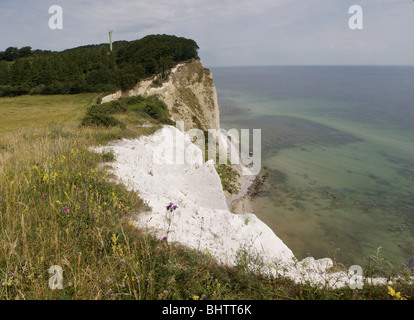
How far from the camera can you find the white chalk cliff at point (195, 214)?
205 inches

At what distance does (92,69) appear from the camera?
5938 centimetres

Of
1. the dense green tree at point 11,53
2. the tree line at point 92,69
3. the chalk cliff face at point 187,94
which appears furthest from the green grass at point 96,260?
the dense green tree at point 11,53

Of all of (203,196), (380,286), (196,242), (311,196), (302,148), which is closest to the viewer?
(380,286)

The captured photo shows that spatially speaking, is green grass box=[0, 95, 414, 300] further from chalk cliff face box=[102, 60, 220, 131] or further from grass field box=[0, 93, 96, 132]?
chalk cliff face box=[102, 60, 220, 131]

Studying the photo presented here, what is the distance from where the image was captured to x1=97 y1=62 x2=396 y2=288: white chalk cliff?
205 inches

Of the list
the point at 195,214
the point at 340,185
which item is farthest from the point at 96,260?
the point at 340,185

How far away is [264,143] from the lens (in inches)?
1785

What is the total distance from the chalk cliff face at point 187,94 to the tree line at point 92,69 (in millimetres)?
3437

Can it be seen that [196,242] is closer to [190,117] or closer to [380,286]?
[380,286]

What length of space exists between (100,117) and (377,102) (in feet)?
343

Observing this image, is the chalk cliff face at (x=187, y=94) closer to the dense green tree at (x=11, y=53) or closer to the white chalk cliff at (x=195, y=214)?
the white chalk cliff at (x=195, y=214)

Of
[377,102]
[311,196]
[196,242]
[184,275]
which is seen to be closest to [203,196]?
[196,242]

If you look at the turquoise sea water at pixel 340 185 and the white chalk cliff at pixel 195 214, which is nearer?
the white chalk cliff at pixel 195 214

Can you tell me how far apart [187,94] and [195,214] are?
37.8 metres
